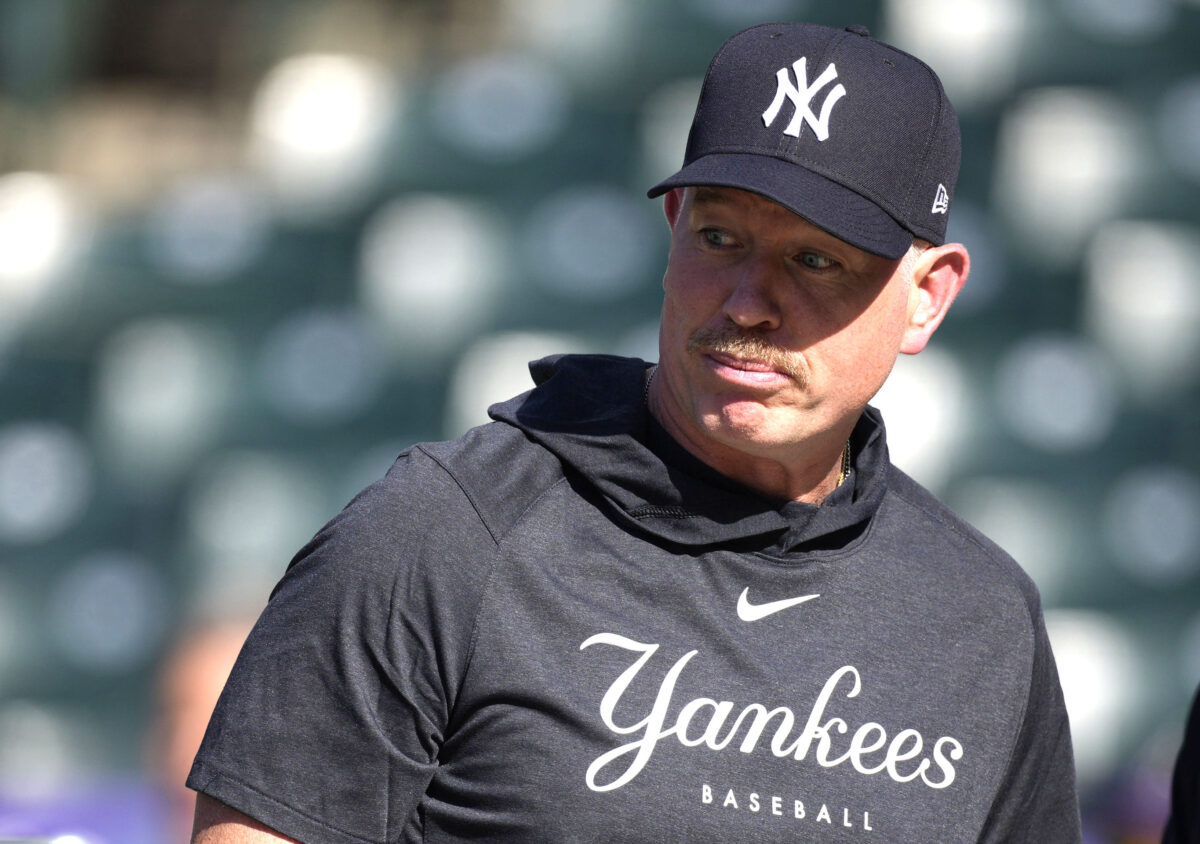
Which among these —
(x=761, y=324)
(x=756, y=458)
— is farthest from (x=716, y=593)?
(x=761, y=324)

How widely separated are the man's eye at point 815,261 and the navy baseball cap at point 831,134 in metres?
0.05

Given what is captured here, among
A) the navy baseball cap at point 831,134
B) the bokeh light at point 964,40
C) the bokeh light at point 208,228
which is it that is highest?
the bokeh light at point 964,40

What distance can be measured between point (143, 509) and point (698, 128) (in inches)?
101

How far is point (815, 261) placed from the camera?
1.43m

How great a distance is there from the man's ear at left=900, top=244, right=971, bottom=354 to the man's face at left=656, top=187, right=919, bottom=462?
9 cm

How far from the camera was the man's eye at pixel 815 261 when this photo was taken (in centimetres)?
143

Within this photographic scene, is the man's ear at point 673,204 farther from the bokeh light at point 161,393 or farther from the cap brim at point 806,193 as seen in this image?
the bokeh light at point 161,393

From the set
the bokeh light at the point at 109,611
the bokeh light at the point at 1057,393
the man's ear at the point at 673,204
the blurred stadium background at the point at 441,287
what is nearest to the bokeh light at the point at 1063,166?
the blurred stadium background at the point at 441,287

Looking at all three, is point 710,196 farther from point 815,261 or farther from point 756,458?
point 756,458

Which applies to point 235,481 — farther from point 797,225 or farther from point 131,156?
point 797,225

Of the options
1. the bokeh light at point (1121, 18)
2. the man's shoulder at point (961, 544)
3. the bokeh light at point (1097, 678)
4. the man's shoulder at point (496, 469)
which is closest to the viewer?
the man's shoulder at point (496, 469)

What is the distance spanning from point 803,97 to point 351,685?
2.25 ft

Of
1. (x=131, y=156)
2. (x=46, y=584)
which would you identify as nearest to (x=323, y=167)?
(x=131, y=156)

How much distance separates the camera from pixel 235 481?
3701 mm
